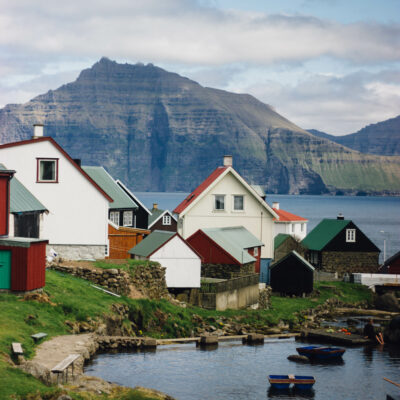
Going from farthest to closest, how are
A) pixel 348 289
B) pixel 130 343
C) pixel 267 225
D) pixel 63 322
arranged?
1. pixel 348 289
2. pixel 267 225
3. pixel 130 343
4. pixel 63 322

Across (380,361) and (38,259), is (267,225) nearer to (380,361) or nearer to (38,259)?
(380,361)

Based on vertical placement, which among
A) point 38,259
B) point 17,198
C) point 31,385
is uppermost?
point 17,198

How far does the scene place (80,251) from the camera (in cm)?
5166

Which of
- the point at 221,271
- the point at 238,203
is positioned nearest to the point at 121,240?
the point at 221,271

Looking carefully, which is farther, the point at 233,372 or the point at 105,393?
the point at 233,372

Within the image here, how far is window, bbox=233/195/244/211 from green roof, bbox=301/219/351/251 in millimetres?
22450

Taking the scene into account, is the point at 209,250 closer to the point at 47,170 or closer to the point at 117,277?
the point at 117,277

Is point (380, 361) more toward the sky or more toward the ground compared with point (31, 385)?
more toward the ground

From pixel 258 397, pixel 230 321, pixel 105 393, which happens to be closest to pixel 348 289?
pixel 230 321

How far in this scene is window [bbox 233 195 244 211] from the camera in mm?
67650

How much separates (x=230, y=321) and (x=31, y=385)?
27281 millimetres

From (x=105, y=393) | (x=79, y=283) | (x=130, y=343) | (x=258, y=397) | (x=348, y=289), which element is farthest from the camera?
(x=348, y=289)

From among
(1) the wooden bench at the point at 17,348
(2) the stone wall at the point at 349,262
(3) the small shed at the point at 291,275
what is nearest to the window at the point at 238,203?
(3) the small shed at the point at 291,275

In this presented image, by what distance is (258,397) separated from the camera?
31.5 m
